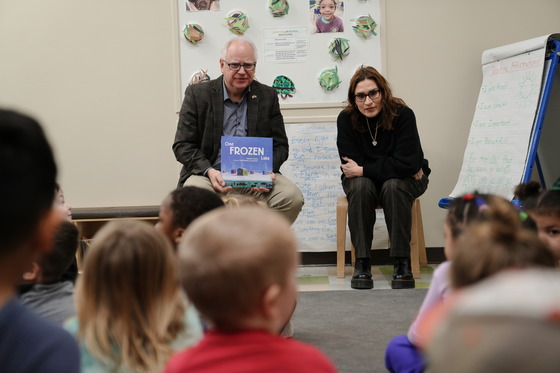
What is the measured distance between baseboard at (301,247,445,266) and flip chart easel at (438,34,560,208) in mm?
507

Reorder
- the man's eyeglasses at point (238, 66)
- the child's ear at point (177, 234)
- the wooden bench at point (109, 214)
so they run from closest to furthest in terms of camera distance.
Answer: the child's ear at point (177, 234) → the man's eyeglasses at point (238, 66) → the wooden bench at point (109, 214)

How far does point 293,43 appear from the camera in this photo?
4.56m

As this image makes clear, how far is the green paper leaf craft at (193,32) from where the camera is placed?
456 centimetres

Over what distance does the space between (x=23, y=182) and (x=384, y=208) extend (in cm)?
324

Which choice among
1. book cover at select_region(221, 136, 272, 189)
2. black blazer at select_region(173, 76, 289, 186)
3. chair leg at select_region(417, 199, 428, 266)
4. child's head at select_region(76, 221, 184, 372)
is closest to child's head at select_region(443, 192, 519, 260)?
child's head at select_region(76, 221, 184, 372)

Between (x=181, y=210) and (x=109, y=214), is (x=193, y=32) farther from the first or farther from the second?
(x=181, y=210)

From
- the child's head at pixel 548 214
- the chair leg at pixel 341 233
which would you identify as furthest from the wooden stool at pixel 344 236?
the child's head at pixel 548 214

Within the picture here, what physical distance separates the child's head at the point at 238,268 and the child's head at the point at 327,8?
12.3 feet

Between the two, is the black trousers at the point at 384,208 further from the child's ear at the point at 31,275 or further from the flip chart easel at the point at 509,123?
the child's ear at the point at 31,275

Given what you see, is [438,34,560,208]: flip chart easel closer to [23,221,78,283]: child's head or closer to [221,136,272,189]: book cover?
[221,136,272,189]: book cover

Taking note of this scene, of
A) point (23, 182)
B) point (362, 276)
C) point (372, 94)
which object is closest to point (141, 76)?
point (372, 94)

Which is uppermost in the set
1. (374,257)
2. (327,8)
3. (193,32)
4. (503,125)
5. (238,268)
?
(327,8)

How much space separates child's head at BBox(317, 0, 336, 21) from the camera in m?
4.53

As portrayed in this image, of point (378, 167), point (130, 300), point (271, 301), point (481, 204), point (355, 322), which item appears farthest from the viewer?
point (378, 167)
